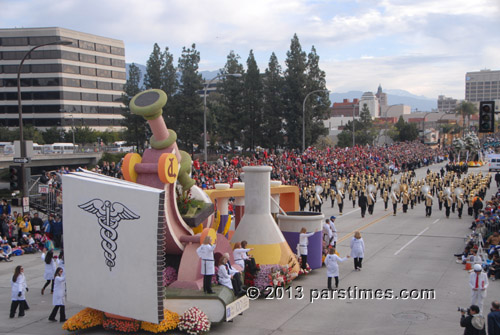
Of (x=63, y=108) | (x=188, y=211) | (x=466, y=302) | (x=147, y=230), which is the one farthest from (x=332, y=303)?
(x=63, y=108)

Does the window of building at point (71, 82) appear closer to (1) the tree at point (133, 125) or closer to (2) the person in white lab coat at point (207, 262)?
(1) the tree at point (133, 125)

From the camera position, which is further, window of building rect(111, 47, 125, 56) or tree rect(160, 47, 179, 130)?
window of building rect(111, 47, 125, 56)

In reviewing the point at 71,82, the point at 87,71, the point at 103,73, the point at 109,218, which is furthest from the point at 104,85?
the point at 109,218

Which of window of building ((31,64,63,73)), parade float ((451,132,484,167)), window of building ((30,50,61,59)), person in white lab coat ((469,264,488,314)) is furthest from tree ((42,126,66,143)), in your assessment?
person in white lab coat ((469,264,488,314))

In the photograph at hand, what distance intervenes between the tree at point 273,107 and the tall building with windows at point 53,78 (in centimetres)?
3269

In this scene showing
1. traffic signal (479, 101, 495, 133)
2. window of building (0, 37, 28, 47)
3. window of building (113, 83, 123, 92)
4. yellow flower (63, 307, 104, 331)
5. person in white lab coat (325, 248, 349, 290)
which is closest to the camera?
yellow flower (63, 307, 104, 331)

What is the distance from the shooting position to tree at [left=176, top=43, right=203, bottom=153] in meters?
46.5

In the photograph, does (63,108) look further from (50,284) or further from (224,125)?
(50,284)

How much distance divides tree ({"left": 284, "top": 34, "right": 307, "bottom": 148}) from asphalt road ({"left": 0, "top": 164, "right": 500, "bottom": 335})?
104 ft

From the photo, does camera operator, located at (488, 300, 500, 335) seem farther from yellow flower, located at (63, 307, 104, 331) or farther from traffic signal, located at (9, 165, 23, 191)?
traffic signal, located at (9, 165, 23, 191)

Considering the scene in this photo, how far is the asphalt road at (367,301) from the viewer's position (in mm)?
11430

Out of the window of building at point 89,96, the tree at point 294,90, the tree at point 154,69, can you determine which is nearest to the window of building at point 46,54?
the window of building at point 89,96

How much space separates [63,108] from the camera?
77.1 metres

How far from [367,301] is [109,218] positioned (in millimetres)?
6667
